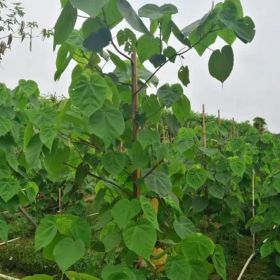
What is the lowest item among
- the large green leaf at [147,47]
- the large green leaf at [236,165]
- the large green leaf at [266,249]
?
the large green leaf at [266,249]

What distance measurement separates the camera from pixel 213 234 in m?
4.20

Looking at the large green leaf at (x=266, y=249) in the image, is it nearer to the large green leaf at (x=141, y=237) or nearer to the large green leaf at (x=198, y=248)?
the large green leaf at (x=198, y=248)

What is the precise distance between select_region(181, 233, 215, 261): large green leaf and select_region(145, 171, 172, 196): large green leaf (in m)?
0.16

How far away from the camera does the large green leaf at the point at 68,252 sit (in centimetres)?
119

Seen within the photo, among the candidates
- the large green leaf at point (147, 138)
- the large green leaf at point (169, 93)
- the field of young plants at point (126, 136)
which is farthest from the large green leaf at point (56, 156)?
the large green leaf at point (169, 93)

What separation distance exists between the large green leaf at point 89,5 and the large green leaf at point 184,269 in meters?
0.73

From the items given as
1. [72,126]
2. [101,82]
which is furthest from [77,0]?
[72,126]

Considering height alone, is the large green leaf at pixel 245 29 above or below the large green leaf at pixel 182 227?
above

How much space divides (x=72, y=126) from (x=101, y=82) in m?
0.26

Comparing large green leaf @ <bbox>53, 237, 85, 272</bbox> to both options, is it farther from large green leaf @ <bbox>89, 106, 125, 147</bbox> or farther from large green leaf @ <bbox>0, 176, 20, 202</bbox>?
large green leaf @ <bbox>0, 176, 20, 202</bbox>

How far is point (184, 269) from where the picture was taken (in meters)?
1.28

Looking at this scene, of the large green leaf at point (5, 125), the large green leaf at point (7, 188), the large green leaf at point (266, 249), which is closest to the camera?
the large green leaf at point (7, 188)

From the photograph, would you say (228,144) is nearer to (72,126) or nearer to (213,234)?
(213,234)

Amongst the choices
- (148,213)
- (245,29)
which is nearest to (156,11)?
(245,29)
